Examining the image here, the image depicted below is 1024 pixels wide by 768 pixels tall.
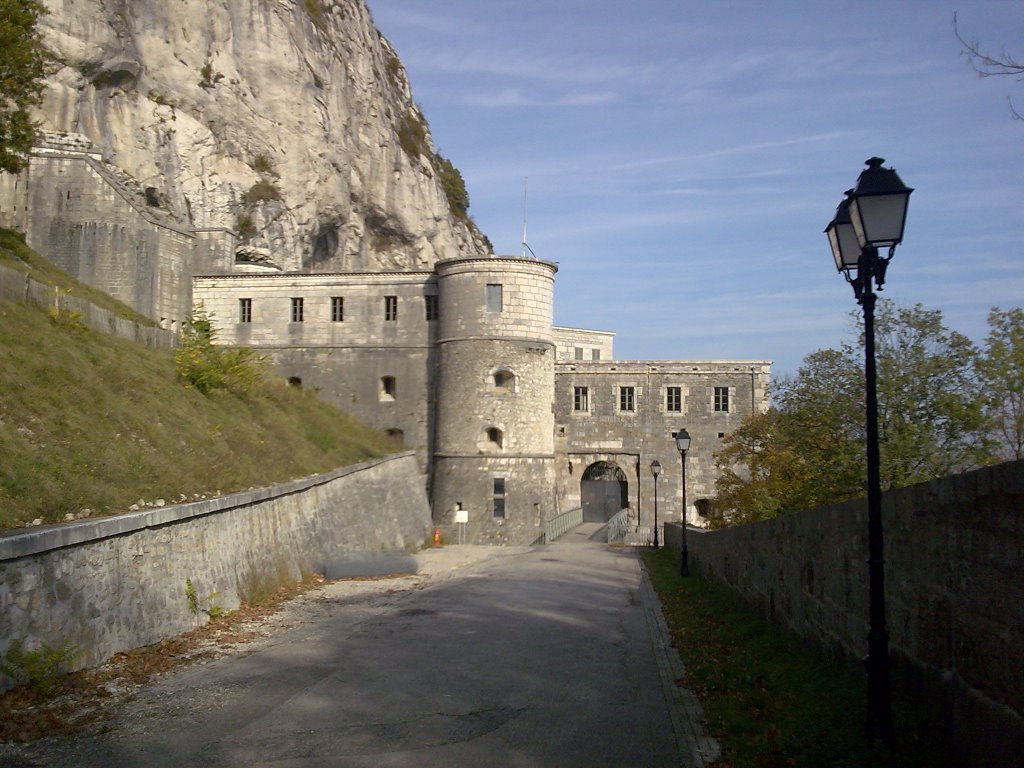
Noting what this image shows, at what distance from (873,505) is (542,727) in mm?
3197

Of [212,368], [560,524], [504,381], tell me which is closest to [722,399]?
[560,524]

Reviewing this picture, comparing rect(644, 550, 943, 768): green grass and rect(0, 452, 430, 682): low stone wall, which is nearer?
rect(644, 550, 943, 768): green grass

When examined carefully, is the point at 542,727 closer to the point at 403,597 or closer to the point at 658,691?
the point at 658,691

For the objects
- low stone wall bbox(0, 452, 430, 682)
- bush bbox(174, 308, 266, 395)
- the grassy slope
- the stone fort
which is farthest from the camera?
the stone fort

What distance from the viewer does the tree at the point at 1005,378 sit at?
15969mm

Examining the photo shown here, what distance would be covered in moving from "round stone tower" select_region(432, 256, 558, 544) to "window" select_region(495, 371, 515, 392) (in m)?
0.04

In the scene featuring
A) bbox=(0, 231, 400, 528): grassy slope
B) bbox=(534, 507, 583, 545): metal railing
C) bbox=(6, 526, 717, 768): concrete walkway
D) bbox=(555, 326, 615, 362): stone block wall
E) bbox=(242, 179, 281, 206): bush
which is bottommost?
bbox=(534, 507, 583, 545): metal railing

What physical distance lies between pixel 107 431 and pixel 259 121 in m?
35.4

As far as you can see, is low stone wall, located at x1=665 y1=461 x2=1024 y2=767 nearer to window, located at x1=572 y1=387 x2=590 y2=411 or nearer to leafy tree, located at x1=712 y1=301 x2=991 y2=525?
leafy tree, located at x1=712 y1=301 x2=991 y2=525

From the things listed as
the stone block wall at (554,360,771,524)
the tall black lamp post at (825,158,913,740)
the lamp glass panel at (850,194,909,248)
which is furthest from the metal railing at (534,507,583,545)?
the lamp glass panel at (850,194,909,248)

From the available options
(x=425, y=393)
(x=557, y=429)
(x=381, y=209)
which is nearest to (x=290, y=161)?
(x=381, y=209)

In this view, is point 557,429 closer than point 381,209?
Yes

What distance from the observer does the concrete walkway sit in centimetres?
655

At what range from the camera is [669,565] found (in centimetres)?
2266
